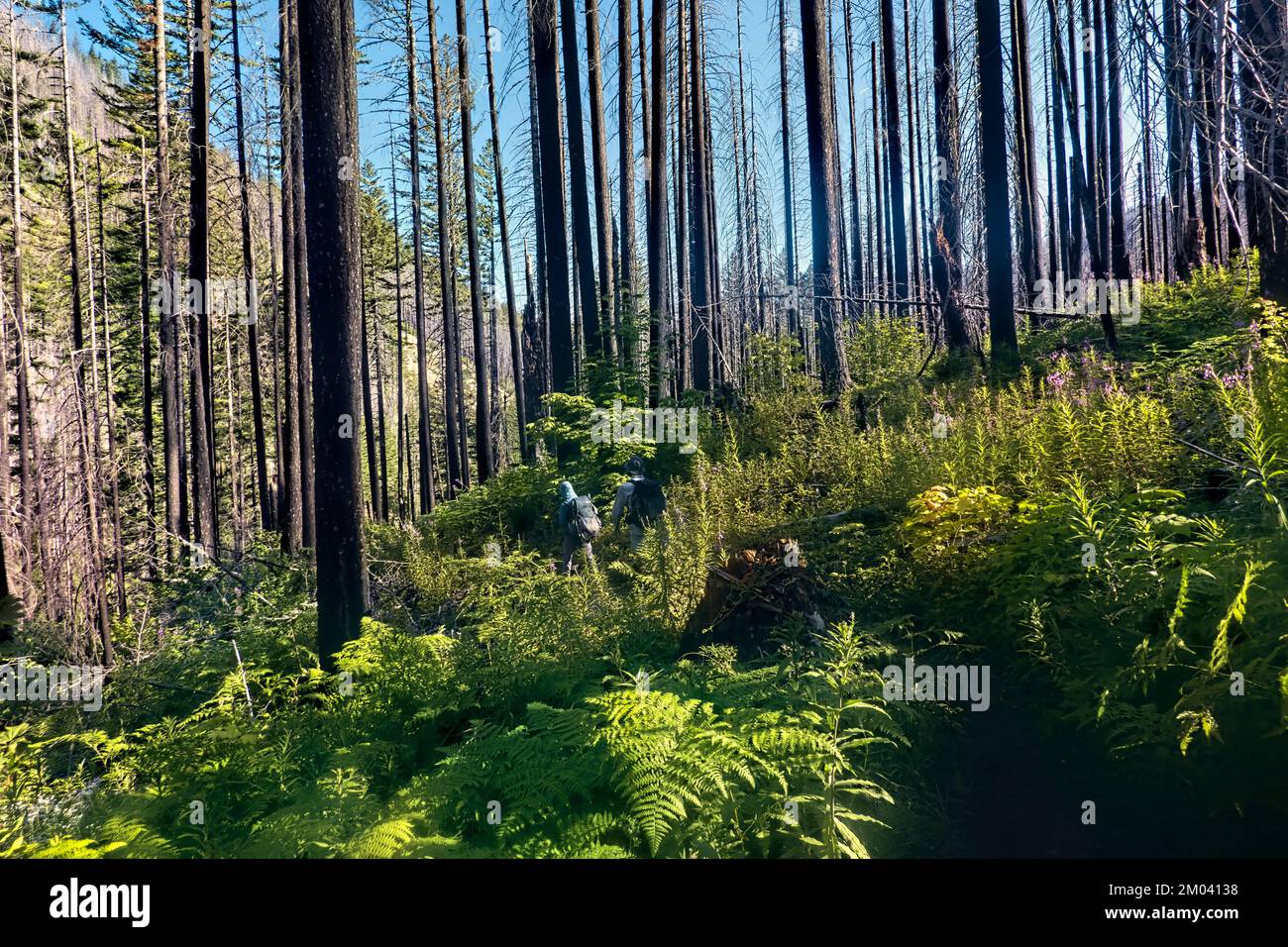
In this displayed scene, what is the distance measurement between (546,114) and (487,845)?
11884 mm

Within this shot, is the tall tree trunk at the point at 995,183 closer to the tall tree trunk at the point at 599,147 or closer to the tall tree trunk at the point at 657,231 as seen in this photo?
the tall tree trunk at the point at 657,231

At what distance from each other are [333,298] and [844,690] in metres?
4.54

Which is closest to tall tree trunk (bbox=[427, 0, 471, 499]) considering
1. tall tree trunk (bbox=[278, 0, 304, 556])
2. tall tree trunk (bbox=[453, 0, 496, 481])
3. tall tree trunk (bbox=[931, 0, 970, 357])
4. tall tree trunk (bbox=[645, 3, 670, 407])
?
tall tree trunk (bbox=[453, 0, 496, 481])

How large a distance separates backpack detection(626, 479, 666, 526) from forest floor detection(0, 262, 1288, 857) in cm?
69

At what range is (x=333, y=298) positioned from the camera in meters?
5.23

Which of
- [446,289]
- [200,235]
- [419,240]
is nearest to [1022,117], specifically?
[446,289]

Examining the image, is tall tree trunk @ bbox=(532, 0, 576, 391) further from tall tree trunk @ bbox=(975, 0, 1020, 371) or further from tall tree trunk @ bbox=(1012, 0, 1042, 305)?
tall tree trunk @ bbox=(1012, 0, 1042, 305)

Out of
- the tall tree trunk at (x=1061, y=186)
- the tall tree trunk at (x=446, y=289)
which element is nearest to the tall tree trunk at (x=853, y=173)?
the tall tree trunk at (x=1061, y=186)

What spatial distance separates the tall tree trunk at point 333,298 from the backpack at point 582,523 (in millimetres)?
2819

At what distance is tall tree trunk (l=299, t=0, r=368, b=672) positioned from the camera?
5.16 m

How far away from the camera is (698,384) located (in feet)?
45.1

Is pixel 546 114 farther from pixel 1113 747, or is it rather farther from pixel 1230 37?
pixel 1113 747

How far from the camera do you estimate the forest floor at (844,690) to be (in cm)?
271

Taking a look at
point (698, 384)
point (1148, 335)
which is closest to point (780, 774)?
point (1148, 335)
